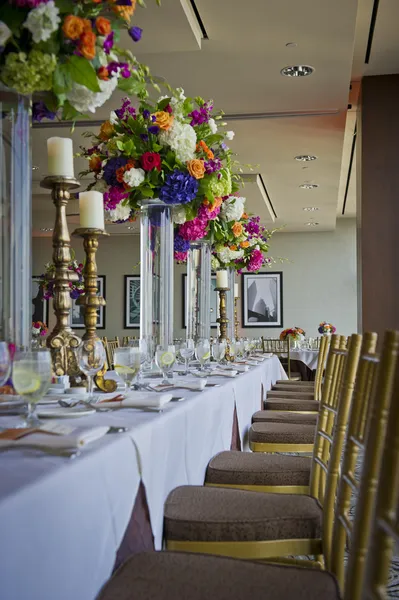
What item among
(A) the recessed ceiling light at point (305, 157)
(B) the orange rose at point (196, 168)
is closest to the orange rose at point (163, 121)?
(B) the orange rose at point (196, 168)

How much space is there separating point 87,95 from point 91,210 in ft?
1.75

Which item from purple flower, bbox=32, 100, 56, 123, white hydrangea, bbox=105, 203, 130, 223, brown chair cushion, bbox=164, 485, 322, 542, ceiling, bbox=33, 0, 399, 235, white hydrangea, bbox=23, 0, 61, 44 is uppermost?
ceiling, bbox=33, 0, 399, 235

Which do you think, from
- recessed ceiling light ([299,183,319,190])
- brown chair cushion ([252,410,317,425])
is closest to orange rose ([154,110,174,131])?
brown chair cushion ([252,410,317,425])

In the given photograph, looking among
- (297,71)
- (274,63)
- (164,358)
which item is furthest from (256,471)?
(297,71)

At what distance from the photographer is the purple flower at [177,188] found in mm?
2910

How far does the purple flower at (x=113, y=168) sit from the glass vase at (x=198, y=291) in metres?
1.14

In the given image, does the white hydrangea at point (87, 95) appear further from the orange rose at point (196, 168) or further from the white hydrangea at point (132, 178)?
the orange rose at point (196, 168)

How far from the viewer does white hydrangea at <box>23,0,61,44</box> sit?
1.52 meters

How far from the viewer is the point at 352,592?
1.25 m

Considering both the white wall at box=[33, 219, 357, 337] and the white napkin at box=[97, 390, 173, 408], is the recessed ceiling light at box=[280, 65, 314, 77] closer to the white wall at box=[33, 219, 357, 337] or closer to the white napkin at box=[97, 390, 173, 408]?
the white napkin at box=[97, 390, 173, 408]

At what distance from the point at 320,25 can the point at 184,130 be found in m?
2.63

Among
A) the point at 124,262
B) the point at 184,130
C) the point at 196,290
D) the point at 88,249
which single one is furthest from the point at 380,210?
the point at 124,262

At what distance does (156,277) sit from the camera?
9.44 feet

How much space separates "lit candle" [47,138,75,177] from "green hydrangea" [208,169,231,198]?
3.67 ft
